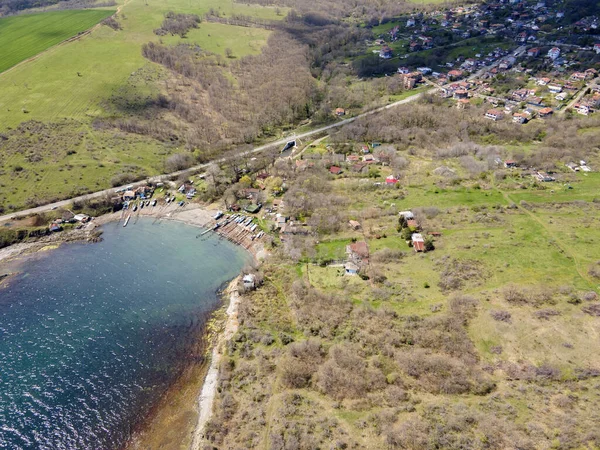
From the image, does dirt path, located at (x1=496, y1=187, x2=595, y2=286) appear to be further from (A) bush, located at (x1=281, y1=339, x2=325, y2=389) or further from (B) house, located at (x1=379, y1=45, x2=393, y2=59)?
(B) house, located at (x1=379, y1=45, x2=393, y2=59)

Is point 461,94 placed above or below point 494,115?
above

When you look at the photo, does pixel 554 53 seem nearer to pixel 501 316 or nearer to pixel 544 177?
pixel 544 177

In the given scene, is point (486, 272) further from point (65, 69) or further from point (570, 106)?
point (65, 69)

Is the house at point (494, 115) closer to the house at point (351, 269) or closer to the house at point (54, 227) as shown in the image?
the house at point (351, 269)

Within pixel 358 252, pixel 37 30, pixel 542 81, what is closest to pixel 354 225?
pixel 358 252

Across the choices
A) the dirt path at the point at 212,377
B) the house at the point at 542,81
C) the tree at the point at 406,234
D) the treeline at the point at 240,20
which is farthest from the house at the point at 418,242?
the treeline at the point at 240,20
